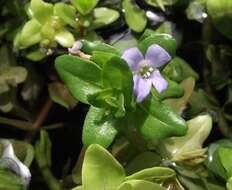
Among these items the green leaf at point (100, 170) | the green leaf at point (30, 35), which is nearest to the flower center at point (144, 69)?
the green leaf at point (100, 170)

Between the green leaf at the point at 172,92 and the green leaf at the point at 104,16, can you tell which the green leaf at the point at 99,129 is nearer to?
the green leaf at the point at 172,92

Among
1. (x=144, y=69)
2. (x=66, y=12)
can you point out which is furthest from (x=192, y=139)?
(x=66, y=12)

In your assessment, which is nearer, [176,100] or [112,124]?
[112,124]

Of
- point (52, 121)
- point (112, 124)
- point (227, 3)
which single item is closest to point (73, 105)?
point (52, 121)

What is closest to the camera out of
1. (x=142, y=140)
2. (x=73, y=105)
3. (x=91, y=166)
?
(x=91, y=166)

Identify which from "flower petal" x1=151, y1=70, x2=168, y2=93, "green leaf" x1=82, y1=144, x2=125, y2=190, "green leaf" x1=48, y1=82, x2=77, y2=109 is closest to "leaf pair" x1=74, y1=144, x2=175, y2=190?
"green leaf" x1=82, y1=144, x2=125, y2=190

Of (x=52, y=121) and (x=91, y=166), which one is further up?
(x=91, y=166)

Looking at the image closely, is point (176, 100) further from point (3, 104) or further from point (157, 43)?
point (3, 104)
